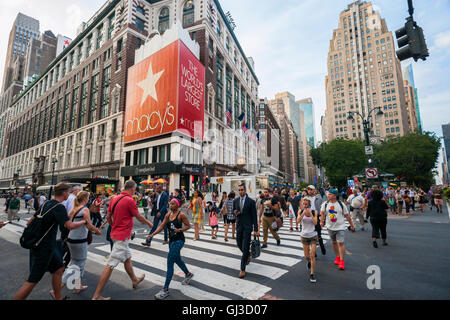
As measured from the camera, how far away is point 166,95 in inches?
1178

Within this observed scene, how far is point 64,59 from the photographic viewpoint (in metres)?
57.2

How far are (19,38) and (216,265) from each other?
18033 centimetres

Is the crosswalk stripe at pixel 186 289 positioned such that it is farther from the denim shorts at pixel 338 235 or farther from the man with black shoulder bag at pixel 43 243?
the denim shorts at pixel 338 235

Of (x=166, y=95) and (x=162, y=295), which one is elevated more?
(x=166, y=95)

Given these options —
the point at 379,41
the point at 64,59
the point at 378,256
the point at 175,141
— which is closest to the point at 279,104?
the point at 379,41

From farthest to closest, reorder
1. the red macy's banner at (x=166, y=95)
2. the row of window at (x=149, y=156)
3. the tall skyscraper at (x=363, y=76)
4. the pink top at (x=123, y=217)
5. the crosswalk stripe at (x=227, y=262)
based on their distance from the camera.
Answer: the tall skyscraper at (x=363, y=76), the row of window at (x=149, y=156), the red macy's banner at (x=166, y=95), the crosswalk stripe at (x=227, y=262), the pink top at (x=123, y=217)

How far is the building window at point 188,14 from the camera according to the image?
41.0 m

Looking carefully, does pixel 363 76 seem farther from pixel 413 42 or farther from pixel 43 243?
pixel 43 243

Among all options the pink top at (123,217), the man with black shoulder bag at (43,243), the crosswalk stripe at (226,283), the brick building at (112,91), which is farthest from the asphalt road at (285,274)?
the brick building at (112,91)

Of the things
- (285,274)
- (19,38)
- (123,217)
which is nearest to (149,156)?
(123,217)

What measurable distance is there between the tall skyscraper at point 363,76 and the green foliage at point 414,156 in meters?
53.2

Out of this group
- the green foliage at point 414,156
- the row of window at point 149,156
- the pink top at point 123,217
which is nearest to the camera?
the pink top at point 123,217

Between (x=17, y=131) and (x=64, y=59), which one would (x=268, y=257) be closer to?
(x=64, y=59)
